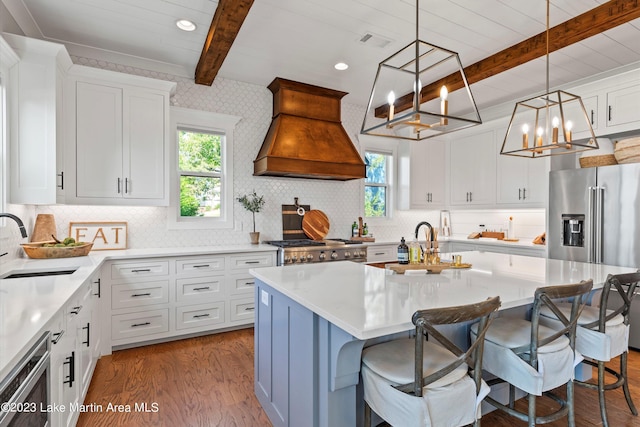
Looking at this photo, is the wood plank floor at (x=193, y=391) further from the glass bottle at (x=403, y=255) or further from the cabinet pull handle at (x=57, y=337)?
the glass bottle at (x=403, y=255)

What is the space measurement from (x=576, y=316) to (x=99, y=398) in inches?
121

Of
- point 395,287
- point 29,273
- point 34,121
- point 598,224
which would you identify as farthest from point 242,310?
point 598,224

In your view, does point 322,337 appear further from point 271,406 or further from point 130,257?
point 130,257

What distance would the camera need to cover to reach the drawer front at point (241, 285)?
3.69 meters

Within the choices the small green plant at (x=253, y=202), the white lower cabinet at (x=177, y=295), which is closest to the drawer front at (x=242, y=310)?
the white lower cabinet at (x=177, y=295)

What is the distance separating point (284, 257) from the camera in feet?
12.5

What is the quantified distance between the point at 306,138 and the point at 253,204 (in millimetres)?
1067

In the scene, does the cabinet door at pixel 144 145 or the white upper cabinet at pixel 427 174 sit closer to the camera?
the cabinet door at pixel 144 145

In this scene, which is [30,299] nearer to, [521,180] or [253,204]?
[253,204]

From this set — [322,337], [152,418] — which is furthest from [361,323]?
[152,418]

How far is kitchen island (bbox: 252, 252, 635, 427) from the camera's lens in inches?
56.7

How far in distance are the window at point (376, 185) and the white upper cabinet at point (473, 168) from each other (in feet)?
3.54

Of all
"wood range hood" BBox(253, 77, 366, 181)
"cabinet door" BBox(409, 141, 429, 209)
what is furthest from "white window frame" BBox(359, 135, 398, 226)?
"wood range hood" BBox(253, 77, 366, 181)

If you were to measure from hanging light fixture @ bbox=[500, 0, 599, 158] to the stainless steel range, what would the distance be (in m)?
2.02
